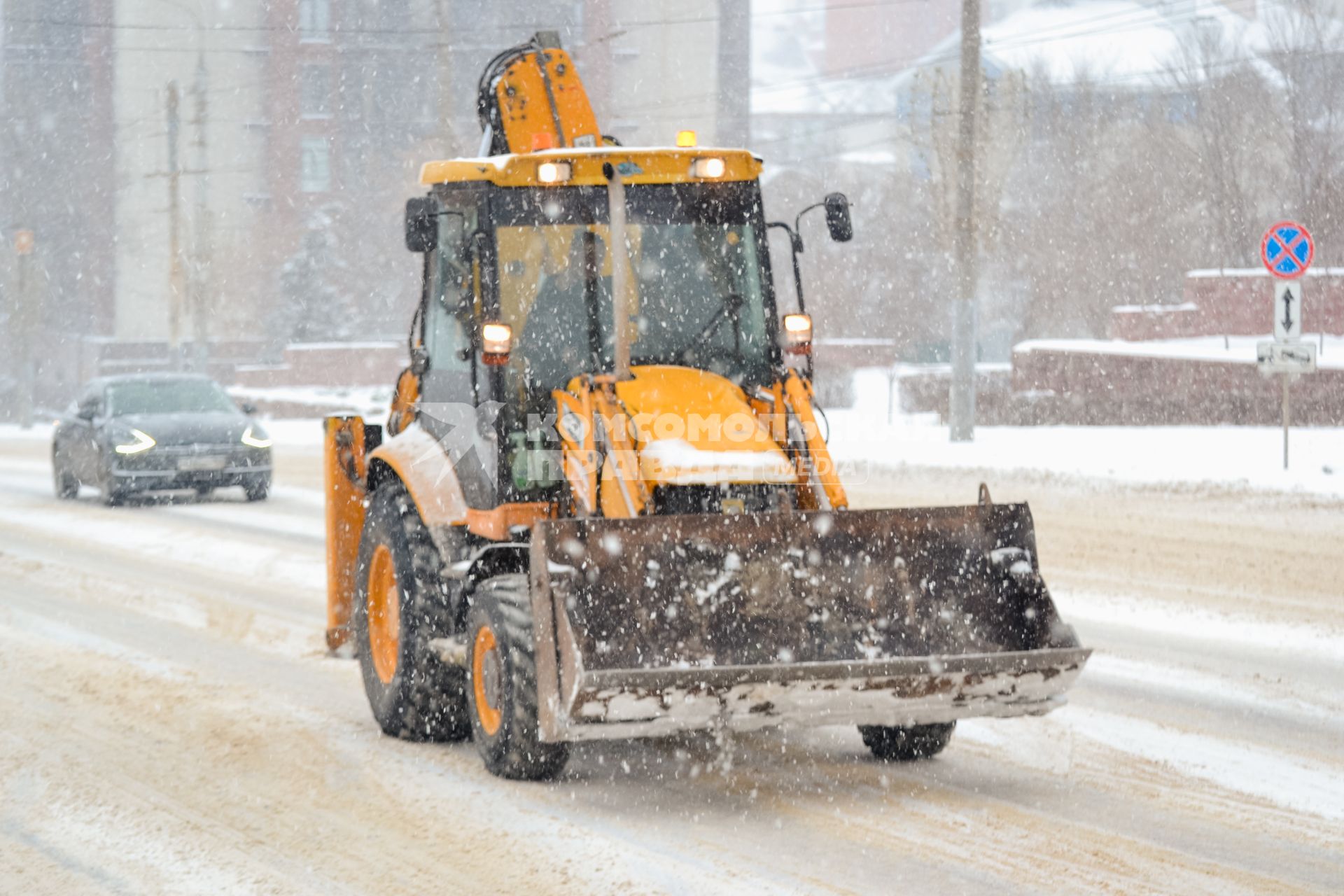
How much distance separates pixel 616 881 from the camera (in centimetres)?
561

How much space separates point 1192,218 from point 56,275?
3916 cm

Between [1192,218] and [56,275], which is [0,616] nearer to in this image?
[1192,218]

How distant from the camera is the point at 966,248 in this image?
87.2 feet

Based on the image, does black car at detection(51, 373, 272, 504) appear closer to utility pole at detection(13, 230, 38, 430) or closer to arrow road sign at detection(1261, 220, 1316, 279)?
arrow road sign at detection(1261, 220, 1316, 279)

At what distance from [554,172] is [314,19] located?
65918 mm

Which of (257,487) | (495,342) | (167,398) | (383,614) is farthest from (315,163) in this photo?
(495,342)

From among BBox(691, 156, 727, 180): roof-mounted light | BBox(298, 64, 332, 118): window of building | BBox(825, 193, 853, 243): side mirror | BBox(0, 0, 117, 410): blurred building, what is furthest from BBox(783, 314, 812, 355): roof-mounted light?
BBox(298, 64, 332, 118): window of building

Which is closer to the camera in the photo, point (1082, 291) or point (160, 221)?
point (1082, 291)

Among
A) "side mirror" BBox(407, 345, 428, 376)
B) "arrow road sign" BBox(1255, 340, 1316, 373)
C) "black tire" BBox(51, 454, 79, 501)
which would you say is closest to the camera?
"side mirror" BBox(407, 345, 428, 376)

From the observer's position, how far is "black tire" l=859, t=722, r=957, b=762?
7.20 m

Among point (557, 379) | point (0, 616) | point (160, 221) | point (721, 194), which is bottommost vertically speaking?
point (0, 616)

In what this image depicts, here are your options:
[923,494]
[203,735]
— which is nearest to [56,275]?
[923,494]

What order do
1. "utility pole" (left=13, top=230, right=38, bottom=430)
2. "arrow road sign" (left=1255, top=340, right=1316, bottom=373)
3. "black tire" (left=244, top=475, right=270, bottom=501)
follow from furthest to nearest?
"utility pole" (left=13, top=230, right=38, bottom=430) < "black tire" (left=244, top=475, right=270, bottom=501) < "arrow road sign" (left=1255, top=340, right=1316, bottom=373)

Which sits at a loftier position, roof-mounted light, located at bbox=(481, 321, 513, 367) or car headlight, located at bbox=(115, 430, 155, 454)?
roof-mounted light, located at bbox=(481, 321, 513, 367)
